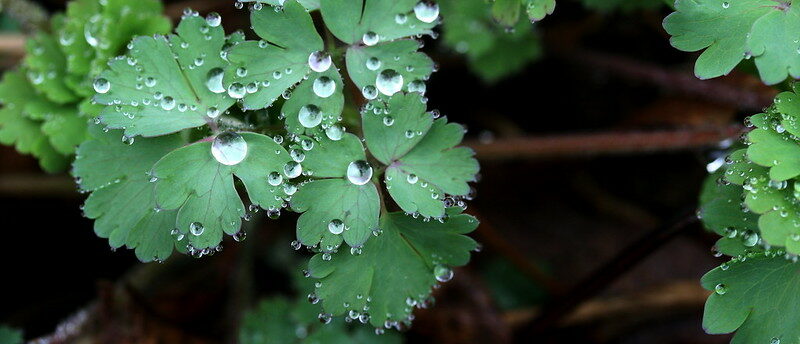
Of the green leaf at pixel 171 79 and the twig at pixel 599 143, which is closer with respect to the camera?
the green leaf at pixel 171 79

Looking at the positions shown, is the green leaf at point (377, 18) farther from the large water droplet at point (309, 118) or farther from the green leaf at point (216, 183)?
the green leaf at point (216, 183)

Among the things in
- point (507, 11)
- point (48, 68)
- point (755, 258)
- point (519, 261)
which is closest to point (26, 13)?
point (48, 68)

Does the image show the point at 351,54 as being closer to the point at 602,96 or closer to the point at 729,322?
the point at 729,322

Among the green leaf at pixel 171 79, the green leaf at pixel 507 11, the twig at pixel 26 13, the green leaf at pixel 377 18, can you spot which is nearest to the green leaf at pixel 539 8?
the green leaf at pixel 507 11

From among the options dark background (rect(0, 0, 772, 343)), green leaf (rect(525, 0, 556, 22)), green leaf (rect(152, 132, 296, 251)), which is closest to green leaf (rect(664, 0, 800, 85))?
green leaf (rect(525, 0, 556, 22))

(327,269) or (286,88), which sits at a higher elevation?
(286,88)

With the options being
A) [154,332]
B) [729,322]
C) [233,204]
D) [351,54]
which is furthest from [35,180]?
[729,322]

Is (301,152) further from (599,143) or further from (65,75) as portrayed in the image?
(599,143)
